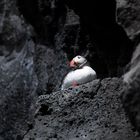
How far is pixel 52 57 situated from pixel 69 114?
2233 mm

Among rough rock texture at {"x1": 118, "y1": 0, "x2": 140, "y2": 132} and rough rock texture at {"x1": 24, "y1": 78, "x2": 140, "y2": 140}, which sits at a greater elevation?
rough rock texture at {"x1": 118, "y1": 0, "x2": 140, "y2": 132}

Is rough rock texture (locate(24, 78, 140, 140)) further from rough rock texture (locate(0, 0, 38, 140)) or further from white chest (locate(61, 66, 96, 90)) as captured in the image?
rough rock texture (locate(0, 0, 38, 140))

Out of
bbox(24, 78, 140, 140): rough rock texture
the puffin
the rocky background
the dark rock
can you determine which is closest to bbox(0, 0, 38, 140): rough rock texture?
the rocky background

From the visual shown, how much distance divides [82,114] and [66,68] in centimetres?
197

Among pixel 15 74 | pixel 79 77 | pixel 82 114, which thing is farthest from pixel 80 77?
pixel 15 74

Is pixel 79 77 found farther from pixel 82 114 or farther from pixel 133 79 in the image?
pixel 133 79

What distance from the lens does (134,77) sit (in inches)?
74.0

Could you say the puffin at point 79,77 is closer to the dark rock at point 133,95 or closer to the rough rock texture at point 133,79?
the rough rock texture at point 133,79

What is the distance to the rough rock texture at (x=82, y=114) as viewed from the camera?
259 centimetres

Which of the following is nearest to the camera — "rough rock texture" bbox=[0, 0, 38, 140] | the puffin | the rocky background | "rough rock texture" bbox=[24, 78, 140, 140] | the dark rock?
the dark rock

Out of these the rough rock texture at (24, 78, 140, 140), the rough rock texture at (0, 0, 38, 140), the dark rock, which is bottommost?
the rough rock texture at (0, 0, 38, 140)

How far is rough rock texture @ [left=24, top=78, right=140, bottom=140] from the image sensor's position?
2594 millimetres

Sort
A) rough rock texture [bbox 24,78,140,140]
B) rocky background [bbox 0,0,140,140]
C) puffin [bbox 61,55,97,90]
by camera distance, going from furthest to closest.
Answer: puffin [bbox 61,55,97,90] → rough rock texture [bbox 24,78,140,140] → rocky background [bbox 0,0,140,140]

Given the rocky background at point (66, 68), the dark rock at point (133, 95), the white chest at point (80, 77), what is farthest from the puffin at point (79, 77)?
the dark rock at point (133, 95)
